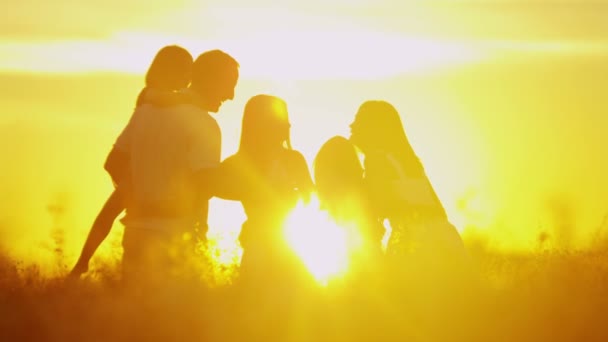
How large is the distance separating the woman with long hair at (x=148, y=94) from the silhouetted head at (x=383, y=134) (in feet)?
5.63

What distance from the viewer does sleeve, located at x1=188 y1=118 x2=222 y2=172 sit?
31.9 ft

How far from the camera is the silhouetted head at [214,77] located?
33.0ft

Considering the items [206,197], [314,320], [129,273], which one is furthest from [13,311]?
[314,320]

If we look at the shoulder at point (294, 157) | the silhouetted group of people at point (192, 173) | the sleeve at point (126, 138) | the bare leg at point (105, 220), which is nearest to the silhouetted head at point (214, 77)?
the silhouetted group of people at point (192, 173)

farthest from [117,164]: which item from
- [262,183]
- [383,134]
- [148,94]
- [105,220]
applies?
[383,134]

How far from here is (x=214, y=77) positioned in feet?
33.1

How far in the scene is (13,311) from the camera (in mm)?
9875

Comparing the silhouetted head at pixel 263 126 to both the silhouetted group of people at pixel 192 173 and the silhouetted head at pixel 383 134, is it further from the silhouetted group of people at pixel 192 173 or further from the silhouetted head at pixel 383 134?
the silhouetted head at pixel 383 134

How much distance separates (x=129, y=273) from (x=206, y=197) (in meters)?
0.81

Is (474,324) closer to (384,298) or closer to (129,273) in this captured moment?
(384,298)

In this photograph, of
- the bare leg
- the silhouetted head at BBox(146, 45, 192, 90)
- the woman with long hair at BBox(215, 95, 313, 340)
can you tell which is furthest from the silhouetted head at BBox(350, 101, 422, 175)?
the bare leg

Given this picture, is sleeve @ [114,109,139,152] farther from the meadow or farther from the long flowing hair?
the long flowing hair

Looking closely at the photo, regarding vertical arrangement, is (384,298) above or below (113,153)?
below

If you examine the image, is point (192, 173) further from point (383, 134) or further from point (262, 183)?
point (383, 134)
